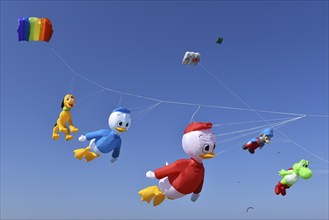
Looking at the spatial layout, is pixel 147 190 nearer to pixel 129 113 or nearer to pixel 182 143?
pixel 182 143

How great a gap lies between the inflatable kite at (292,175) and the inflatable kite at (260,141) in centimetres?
151

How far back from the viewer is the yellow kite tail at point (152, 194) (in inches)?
436

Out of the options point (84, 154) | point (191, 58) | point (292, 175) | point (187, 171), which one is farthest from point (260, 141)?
point (84, 154)

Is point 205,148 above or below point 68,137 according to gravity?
below

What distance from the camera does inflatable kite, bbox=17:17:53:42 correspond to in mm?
13312

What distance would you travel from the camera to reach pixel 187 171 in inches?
432

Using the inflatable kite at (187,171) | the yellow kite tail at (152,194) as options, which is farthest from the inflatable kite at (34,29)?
the yellow kite tail at (152,194)

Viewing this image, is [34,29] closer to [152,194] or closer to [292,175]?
[152,194]

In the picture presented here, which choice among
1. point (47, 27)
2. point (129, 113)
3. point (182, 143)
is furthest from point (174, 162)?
point (47, 27)

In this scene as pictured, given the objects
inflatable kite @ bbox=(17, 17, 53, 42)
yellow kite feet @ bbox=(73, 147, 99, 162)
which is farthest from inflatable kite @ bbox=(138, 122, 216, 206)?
inflatable kite @ bbox=(17, 17, 53, 42)

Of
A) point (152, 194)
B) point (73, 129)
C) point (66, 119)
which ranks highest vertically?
point (66, 119)

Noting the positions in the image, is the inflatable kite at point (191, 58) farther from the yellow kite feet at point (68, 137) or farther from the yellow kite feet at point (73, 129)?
the yellow kite feet at point (68, 137)

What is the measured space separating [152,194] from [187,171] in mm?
1184

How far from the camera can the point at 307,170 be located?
13648 mm
